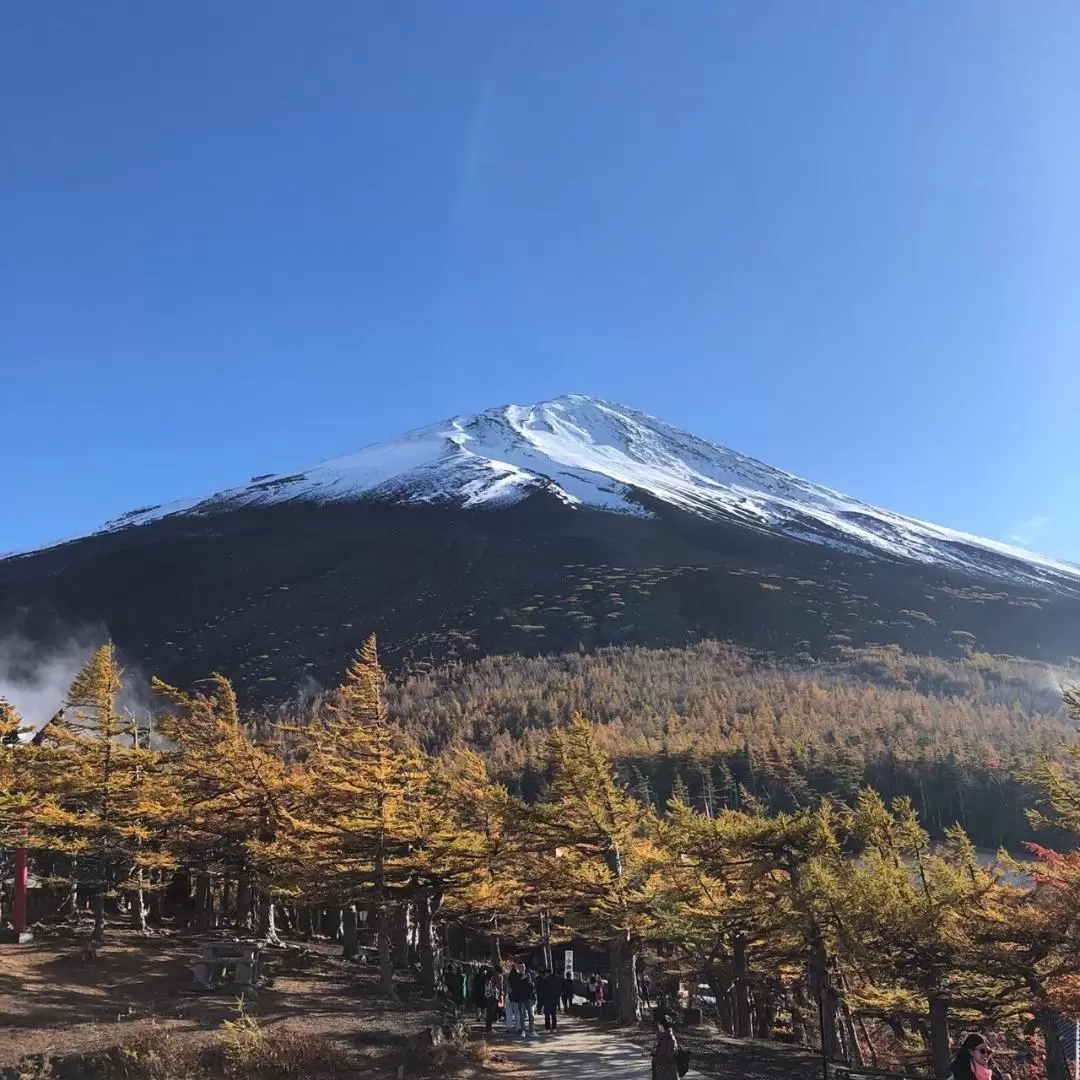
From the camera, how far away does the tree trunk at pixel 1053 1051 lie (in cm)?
1566

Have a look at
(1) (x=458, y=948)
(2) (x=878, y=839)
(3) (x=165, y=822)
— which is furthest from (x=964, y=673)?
(3) (x=165, y=822)

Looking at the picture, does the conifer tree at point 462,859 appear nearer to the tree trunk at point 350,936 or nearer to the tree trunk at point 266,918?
the tree trunk at point 350,936

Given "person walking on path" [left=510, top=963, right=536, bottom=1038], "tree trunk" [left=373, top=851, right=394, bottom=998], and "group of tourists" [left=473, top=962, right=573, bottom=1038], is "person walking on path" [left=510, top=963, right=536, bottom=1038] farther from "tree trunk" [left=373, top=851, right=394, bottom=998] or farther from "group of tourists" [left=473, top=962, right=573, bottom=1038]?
"tree trunk" [left=373, top=851, right=394, bottom=998]

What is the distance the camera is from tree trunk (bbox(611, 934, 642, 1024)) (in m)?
20.5

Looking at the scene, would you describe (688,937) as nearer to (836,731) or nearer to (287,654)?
(836,731)

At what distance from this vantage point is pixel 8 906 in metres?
25.7

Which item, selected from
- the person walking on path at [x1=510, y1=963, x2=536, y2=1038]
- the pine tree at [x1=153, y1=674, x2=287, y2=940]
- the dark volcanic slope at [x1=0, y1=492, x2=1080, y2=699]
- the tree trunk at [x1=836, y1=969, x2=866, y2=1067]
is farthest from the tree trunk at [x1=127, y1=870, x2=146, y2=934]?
the dark volcanic slope at [x1=0, y1=492, x2=1080, y2=699]

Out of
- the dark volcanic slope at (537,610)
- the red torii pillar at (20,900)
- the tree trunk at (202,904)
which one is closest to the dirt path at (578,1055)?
the red torii pillar at (20,900)

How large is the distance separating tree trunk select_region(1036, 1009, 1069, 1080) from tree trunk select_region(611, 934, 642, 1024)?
28.1 feet

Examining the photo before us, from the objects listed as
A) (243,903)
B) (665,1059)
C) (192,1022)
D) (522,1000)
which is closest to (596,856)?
(522,1000)

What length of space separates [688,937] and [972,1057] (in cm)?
1532

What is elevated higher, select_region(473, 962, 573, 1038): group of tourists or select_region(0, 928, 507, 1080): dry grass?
select_region(0, 928, 507, 1080): dry grass

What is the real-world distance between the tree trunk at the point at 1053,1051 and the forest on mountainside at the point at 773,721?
36610mm

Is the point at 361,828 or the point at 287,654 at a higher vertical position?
the point at 287,654
